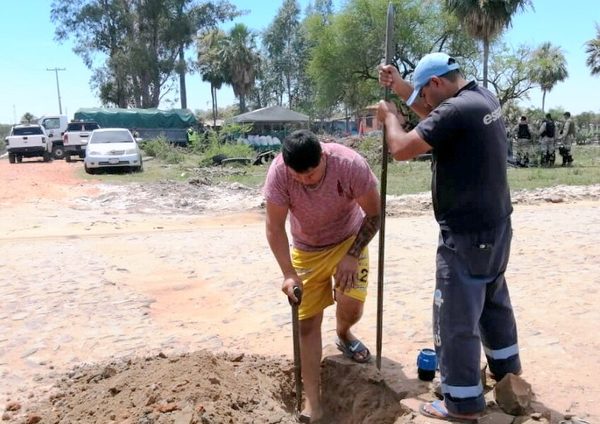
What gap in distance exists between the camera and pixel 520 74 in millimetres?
33562

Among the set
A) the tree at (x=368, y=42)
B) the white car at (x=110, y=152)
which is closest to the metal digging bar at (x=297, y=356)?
the white car at (x=110, y=152)

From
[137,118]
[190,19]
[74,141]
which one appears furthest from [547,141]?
[190,19]

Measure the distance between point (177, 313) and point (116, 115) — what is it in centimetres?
2934

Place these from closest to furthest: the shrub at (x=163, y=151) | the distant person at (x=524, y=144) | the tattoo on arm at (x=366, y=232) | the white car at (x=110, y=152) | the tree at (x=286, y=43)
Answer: the tattoo on arm at (x=366, y=232) < the white car at (x=110, y=152) < the distant person at (x=524, y=144) < the shrub at (x=163, y=151) < the tree at (x=286, y=43)

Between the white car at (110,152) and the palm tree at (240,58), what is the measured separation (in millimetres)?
30207

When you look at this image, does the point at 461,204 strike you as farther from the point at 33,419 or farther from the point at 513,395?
the point at 33,419

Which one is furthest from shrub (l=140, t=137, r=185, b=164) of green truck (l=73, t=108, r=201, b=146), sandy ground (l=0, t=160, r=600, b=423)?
sandy ground (l=0, t=160, r=600, b=423)

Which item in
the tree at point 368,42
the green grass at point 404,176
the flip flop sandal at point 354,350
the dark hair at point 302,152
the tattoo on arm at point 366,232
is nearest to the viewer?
the dark hair at point 302,152

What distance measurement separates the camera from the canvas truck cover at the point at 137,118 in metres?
32.5

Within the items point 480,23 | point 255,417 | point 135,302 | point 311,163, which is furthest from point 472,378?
point 480,23

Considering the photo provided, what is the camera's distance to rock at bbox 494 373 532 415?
10.5 feet

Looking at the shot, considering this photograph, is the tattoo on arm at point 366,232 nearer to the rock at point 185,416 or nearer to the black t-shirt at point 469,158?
the black t-shirt at point 469,158

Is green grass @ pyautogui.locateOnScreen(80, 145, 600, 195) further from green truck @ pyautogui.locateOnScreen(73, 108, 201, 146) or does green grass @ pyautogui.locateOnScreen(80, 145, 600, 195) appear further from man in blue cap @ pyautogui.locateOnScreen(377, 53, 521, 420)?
man in blue cap @ pyautogui.locateOnScreen(377, 53, 521, 420)

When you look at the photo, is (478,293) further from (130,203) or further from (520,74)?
(520,74)
